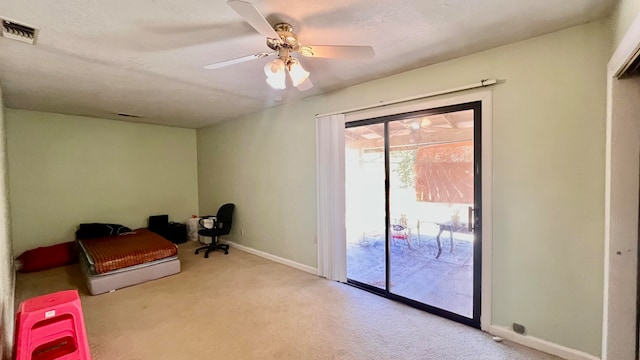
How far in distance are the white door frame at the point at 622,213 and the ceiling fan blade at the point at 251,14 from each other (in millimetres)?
2084

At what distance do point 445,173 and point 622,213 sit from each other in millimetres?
1214

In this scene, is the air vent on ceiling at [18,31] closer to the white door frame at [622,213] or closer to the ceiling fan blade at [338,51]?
the ceiling fan blade at [338,51]

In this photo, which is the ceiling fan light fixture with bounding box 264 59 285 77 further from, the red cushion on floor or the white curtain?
the red cushion on floor

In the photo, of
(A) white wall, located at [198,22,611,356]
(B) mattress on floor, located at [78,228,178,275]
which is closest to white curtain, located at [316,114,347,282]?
(A) white wall, located at [198,22,611,356]

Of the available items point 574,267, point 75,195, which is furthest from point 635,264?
point 75,195

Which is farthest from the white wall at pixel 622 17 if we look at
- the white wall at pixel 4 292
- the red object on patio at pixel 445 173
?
the white wall at pixel 4 292

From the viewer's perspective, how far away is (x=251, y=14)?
4.45 feet

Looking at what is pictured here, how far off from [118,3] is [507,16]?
246cm

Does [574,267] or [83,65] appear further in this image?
[83,65]

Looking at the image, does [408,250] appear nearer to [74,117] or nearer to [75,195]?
[75,195]

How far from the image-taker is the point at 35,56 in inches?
88.8

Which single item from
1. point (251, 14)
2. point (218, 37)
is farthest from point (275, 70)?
point (218, 37)

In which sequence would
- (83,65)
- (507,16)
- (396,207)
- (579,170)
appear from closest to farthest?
(507,16)
(579,170)
(83,65)
(396,207)

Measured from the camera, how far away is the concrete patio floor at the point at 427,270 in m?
2.64
